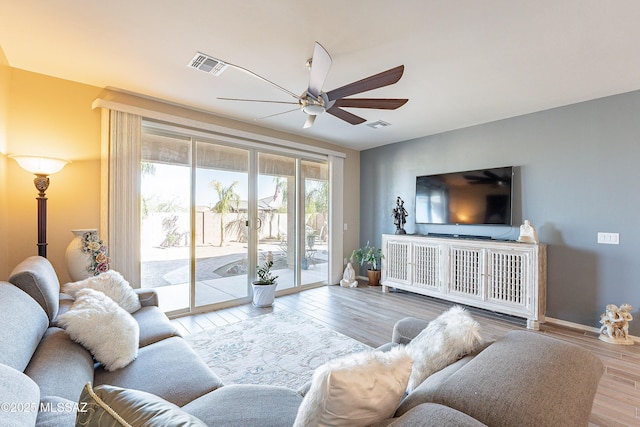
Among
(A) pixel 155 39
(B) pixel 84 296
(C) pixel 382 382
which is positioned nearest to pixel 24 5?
(A) pixel 155 39

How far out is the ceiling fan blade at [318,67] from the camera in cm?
176

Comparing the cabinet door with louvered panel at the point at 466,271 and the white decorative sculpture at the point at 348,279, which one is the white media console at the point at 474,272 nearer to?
the cabinet door with louvered panel at the point at 466,271

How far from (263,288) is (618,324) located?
3.94 metres

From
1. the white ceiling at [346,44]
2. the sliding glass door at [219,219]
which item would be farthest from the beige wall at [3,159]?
the sliding glass door at [219,219]

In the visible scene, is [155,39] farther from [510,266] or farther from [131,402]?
[510,266]

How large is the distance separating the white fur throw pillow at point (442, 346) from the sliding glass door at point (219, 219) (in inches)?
127

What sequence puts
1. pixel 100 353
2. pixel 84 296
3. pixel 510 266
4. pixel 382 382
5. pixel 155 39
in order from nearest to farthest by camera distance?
pixel 382 382 → pixel 100 353 → pixel 84 296 → pixel 155 39 → pixel 510 266

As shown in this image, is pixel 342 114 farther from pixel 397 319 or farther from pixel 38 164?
pixel 38 164

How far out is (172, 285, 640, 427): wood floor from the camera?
1.98m

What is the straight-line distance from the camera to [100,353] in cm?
150

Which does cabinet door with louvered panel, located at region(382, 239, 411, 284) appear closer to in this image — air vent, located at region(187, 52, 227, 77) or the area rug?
the area rug

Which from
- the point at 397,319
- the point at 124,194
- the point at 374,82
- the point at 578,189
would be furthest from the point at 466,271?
the point at 124,194

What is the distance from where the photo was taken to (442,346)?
1.15 meters

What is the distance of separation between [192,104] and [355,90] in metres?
2.27
